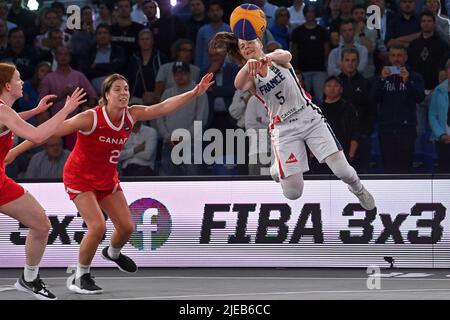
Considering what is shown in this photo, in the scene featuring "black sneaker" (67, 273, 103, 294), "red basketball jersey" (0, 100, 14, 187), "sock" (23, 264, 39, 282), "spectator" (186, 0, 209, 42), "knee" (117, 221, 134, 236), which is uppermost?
"spectator" (186, 0, 209, 42)

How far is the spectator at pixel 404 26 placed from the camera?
51.5 feet

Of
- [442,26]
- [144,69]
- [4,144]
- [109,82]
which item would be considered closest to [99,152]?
[109,82]

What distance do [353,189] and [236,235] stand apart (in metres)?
3.51

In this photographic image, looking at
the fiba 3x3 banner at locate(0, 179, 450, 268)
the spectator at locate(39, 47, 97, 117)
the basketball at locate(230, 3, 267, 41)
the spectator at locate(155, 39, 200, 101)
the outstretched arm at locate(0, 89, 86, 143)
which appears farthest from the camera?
the spectator at locate(39, 47, 97, 117)

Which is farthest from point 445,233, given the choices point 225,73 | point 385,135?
point 225,73

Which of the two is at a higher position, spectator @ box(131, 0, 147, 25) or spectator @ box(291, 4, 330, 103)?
spectator @ box(131, 0, 147, 25)

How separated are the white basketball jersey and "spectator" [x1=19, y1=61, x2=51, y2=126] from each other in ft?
20.5

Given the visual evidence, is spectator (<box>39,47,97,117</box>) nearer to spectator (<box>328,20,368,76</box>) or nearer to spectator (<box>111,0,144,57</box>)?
spectator (<box>111,0,144,57</box>)

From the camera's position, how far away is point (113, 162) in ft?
37.8

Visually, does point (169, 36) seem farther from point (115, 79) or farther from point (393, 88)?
point (115, 79)

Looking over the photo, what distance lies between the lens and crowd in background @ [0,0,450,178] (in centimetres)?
1480

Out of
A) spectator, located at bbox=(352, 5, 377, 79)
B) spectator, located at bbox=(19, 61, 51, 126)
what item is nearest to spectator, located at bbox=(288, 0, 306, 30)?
spectator, located at bbox=(352, 5, 377, 79)

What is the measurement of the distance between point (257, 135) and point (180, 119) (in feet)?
4.29

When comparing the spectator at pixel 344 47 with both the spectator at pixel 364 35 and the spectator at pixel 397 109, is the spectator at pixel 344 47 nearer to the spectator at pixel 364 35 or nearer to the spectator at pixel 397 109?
the spectator at pixel 364 35
